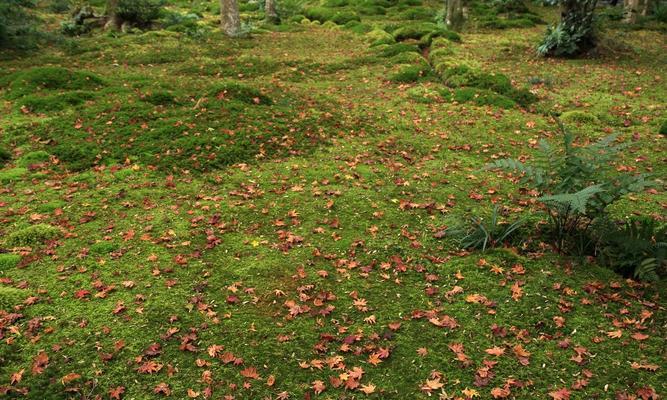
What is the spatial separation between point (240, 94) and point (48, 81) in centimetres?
591

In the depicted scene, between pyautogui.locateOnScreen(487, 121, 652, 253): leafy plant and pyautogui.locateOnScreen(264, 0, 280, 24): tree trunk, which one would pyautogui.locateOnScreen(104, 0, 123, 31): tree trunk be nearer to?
pyautogui.locateOnScreen(264, 0, 280, 24): tree trunk

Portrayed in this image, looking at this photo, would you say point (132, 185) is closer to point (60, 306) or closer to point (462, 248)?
point (60, 306)

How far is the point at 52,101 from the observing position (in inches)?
490

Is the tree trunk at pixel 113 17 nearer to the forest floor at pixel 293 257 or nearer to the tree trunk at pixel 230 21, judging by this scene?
the tree trunk at pixel 230 21

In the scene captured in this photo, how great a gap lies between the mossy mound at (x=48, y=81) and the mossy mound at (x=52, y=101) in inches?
34.2

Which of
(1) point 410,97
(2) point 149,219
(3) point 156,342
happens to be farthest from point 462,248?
(1) point 410,97

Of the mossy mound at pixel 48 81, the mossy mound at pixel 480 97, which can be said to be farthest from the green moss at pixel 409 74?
the mossy mound at pixel 48 81

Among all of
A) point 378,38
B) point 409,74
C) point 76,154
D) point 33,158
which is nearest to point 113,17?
point 378,38

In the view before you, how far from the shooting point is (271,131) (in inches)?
446

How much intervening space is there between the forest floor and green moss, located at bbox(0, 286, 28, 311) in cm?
4

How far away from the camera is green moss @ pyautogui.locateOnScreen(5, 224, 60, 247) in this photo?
7.06 metres

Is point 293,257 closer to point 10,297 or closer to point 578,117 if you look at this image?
point 10,297

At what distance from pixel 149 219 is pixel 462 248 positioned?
200 inches

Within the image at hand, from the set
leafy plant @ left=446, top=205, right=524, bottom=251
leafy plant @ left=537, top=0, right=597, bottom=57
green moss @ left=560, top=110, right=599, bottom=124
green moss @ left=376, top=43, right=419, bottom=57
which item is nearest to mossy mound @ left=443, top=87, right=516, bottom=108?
green moss @ left=560, top=110, right=599, bottom=124
